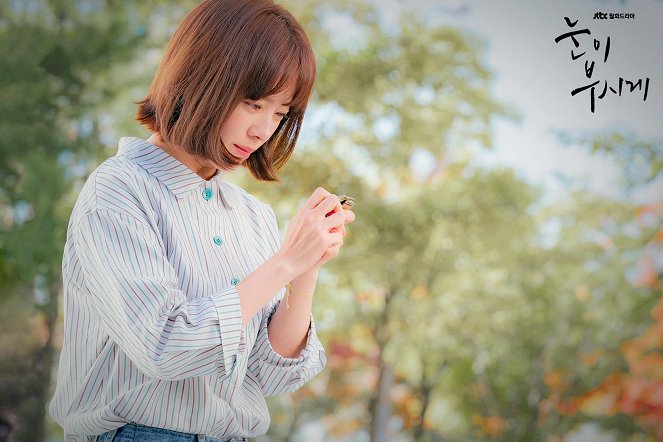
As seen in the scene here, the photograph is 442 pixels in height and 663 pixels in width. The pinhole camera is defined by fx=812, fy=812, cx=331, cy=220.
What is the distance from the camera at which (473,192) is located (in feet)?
14.6

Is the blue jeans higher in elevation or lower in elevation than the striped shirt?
lower

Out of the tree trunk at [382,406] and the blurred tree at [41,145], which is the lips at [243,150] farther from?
the tree trunk at [382,406]

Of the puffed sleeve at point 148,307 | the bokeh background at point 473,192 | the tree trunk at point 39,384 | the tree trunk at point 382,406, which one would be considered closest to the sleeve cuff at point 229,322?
the puffed sleeve at point 148,307

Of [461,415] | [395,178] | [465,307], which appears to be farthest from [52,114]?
[461,415]

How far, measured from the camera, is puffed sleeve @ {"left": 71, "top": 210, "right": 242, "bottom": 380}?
2.97ft

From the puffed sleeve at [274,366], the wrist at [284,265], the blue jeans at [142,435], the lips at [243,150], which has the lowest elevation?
the blue jeans at [142,435]

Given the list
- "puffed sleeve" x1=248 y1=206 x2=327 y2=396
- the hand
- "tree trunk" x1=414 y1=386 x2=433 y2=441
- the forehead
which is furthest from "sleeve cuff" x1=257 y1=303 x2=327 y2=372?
"tree trunk" x1=414 y1=386 x2=433 y2=441

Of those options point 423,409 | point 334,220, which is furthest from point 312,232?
point 423,409

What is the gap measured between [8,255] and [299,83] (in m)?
3.57

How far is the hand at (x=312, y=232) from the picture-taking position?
3.20 feet

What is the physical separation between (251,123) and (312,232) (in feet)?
0.59

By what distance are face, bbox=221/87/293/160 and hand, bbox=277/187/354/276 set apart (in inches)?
4.6

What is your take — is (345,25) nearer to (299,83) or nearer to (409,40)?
(409,40)

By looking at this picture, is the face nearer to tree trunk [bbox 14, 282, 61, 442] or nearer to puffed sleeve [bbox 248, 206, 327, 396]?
puffed sleeve [bbox 248, 206, 327, 396]
